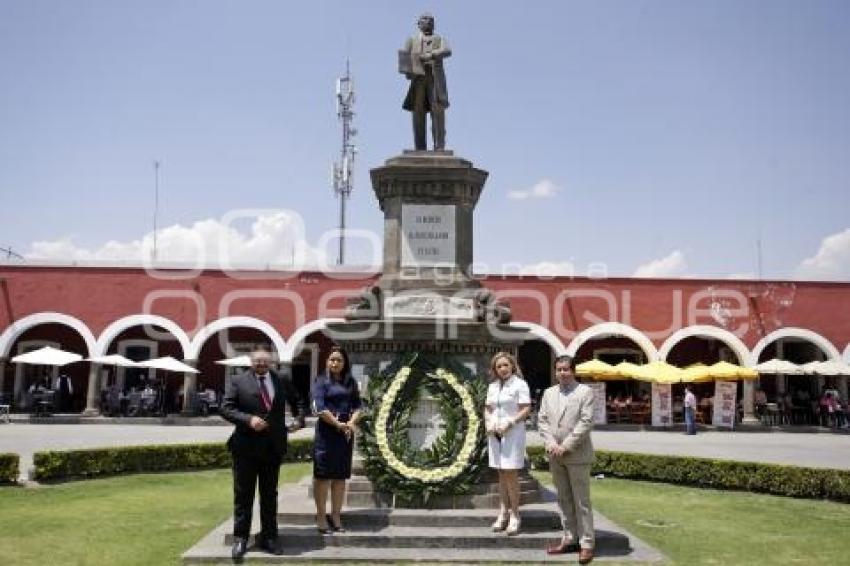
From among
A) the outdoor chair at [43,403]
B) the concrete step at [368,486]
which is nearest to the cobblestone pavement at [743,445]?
the concrete step at [368,486]

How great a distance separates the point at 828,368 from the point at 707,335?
142 inches

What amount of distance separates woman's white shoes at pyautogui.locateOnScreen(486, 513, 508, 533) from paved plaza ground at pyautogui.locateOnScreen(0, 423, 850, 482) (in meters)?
9.04

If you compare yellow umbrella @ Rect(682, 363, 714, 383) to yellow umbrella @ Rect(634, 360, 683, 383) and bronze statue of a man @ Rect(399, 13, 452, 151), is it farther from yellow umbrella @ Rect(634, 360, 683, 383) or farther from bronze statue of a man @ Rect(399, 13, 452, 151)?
bronze statue of a man @ Rect(399, 13, 452, 151)

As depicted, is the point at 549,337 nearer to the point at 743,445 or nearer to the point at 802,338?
the point at 743,445

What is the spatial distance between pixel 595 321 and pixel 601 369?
2961 mm

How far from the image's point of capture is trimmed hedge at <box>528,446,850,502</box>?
1035cm

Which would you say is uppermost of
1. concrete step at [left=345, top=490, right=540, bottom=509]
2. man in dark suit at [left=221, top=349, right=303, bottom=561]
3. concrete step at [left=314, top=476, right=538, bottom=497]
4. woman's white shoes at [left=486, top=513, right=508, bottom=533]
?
man in dark suit at [left=221, top=349, right=303, bottom=561]

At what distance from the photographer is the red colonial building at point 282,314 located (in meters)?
24.5

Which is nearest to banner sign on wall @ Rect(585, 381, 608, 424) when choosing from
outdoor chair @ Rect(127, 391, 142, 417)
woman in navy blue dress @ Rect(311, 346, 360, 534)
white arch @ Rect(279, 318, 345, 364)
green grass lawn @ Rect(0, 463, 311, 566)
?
white arch @ Rect(279, 318, 345, 364)

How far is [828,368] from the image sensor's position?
23.5 m

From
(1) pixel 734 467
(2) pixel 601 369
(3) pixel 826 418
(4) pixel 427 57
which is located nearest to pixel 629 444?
(2) pixel 601 369

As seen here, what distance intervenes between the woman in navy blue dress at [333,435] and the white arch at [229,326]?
59.9ft

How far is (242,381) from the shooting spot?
20.7ft

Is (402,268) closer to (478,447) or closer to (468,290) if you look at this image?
(468,290)
